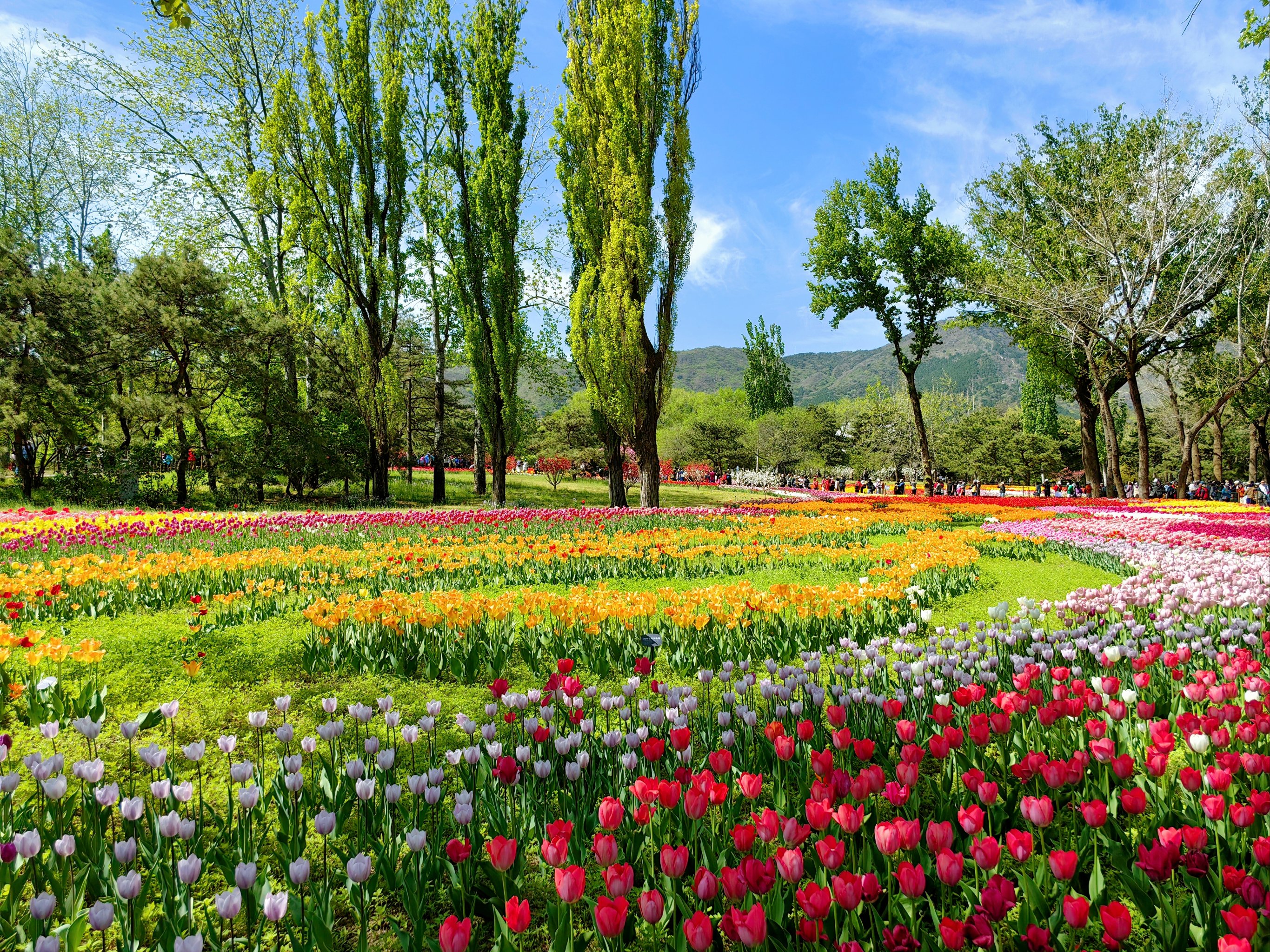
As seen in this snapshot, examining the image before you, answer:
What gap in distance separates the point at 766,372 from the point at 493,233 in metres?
40.3

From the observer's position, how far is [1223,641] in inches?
147

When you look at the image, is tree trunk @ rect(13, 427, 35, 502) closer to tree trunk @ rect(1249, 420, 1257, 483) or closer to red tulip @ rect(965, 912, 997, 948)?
red tulip @ rect(965, 912, 997, 948)

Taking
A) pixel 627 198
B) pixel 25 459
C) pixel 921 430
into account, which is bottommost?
pixel 25 459

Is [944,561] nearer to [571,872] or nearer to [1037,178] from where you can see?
[571,872]

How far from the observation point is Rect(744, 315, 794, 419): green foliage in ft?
184

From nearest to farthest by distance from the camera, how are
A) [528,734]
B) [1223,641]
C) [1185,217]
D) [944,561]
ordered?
[528,734] < [1223,641] < [944,561] < [1185,217]

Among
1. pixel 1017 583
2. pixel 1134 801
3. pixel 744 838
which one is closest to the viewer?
pixel 744 838

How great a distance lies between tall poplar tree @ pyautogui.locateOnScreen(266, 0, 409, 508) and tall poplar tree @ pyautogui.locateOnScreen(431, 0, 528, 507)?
A: 2.23 meters

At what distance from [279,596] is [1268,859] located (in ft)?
21.3

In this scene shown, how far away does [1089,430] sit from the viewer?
26625 millimetres

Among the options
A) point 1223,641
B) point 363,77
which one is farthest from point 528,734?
point 363,77

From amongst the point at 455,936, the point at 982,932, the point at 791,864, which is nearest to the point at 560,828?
the point at 455,936

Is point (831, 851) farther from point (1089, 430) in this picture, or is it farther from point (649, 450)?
point (1089, 430)

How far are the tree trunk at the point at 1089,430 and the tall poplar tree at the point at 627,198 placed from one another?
1921 centimetres
